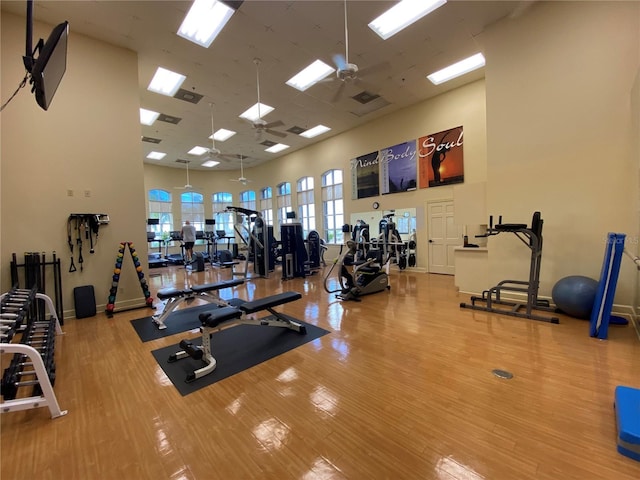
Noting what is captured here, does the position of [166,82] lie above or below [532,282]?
above

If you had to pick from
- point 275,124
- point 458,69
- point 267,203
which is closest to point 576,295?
point 458,69

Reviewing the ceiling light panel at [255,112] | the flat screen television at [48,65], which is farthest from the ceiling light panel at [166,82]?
the flat screen television at [48,65]

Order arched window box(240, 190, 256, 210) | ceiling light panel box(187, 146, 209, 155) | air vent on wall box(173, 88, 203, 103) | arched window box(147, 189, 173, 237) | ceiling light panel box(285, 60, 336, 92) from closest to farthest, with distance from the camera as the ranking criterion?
ceiling light panel box(285, 60, 336, 92), air vent on wall box(173, 88, 203, 103), ceiling light panel box(187, 146, 209, 155), arched window box(147, 189, 173, 237), arched window box(240, 190, 256, 210)

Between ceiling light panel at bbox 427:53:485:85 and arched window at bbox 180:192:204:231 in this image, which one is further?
arched window at bbox 180:192:204:231

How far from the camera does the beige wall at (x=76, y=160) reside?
13.5 ft

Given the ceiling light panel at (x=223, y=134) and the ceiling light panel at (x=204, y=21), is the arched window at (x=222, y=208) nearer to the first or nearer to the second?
the ceiling light panel at (x=223, y=134)

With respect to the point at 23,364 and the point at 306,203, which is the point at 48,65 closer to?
the point at 23,364

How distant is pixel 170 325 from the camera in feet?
13.3

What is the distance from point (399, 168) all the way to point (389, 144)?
88 centimetres

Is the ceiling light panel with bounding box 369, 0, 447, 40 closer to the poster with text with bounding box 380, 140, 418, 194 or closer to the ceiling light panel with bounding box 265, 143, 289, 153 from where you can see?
the poster with text with bounding box 380, 140, 418, 194

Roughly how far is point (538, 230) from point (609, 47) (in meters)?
2.68

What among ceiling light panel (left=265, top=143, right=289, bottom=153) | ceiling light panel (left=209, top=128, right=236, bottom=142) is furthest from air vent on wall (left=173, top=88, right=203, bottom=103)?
ceiling light panel (left=265, top=143, right=289, bottom=153)

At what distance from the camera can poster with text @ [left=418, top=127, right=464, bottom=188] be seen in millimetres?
7066

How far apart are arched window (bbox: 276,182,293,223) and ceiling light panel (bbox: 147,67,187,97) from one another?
21.0 ft
